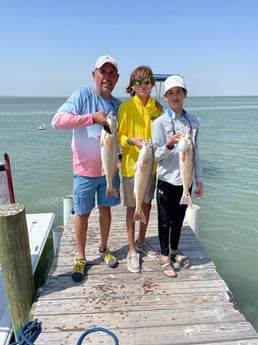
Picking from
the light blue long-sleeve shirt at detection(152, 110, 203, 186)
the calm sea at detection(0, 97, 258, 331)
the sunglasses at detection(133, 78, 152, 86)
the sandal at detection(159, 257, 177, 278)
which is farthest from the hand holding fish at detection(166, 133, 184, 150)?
the calm sea at detection(0, 97, 258, 331)

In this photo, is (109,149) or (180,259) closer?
(109,149)

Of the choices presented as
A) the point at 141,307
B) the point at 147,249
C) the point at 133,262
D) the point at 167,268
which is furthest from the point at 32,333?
the point at 147,249

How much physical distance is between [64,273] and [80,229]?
62cm

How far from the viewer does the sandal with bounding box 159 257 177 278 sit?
143 inches

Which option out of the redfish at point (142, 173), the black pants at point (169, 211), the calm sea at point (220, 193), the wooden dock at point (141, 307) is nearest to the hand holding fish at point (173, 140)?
the redfish at point (142, 173)

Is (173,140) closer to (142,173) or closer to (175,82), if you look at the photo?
(142,173)

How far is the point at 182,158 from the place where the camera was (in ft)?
10.3

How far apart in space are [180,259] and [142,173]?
1.36 metres

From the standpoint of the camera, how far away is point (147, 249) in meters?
4.29

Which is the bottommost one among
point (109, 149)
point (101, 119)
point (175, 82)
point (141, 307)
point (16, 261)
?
point (141, 307)

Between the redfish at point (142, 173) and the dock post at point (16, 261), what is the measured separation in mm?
1202

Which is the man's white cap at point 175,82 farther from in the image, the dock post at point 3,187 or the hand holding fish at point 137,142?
the dock post at point 3,187

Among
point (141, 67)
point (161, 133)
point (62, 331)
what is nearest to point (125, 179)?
point (161, 133)

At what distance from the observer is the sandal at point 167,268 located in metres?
3.63
